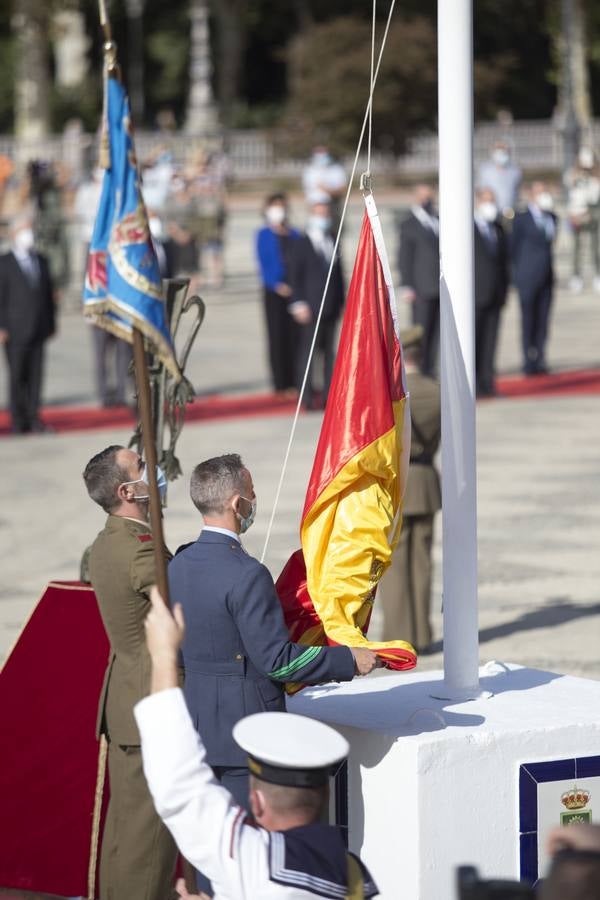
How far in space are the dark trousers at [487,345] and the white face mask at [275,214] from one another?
243 cm

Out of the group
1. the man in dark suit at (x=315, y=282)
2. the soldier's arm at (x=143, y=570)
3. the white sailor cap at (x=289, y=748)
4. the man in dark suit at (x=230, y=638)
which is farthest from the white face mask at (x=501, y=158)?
the white sailor cap at (x=289, y=748)

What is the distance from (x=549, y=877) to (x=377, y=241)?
3.20m

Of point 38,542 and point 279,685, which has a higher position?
point 279,685

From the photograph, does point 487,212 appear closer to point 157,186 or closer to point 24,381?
point 24,381

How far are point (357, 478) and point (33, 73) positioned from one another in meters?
48.2

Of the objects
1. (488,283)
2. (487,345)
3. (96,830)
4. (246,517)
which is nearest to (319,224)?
(488,283)

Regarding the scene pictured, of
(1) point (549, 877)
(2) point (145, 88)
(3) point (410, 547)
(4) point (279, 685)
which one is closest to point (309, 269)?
(3) point (410, 547)

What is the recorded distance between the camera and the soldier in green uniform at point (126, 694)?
5.85m

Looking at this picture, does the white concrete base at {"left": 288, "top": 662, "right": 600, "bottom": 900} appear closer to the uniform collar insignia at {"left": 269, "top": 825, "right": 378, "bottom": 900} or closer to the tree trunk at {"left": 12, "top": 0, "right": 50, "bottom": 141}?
the uniform collar insignia at {"left": 269, "top": 825, "right": 378, "bottom": 900}

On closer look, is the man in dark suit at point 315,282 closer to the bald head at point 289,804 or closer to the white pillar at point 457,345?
the white pillar at point 457,345

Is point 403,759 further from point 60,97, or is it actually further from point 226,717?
point 60,97

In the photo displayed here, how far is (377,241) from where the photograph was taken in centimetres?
626

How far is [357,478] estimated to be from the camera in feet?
19.8

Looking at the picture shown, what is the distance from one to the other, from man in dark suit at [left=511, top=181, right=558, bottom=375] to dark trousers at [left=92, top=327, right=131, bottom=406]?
4.87m
